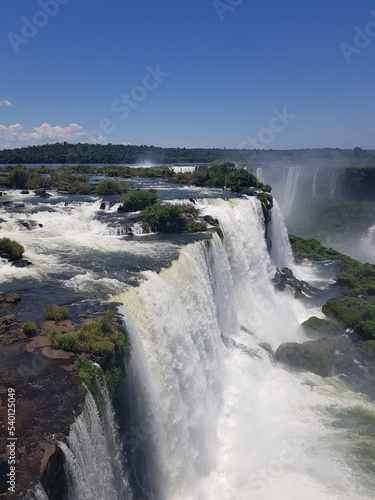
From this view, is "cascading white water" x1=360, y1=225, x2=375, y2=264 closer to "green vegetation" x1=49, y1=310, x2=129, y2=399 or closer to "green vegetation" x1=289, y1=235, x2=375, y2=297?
"green vegetation" x1=289, y1=235, x2=375, y2=297

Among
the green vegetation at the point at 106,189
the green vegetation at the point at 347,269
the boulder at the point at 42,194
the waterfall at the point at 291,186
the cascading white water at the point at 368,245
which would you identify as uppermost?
the green vegetation at the point at 106,189

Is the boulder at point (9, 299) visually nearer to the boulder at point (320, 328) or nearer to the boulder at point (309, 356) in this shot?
the boulder at point (309, 356)

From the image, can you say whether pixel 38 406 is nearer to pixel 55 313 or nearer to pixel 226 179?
pixel 55 313

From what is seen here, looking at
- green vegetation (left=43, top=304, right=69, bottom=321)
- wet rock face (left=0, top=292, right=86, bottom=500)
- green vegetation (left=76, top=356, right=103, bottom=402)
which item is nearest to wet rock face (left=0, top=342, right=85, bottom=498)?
wet rock face (left=0, top=292, right=86, bottom=500)

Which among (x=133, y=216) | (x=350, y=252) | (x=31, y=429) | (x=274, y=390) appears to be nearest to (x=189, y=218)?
(x=133, y=216)

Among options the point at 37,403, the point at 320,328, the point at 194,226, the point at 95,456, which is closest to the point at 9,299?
the point at 37,403

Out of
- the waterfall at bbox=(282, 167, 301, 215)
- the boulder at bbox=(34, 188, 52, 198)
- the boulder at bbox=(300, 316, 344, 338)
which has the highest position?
the boulder at bbox=(34, 188, 52, 198)

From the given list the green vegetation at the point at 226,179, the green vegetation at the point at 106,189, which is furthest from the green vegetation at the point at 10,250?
the green vegetation at the point at 226,179
